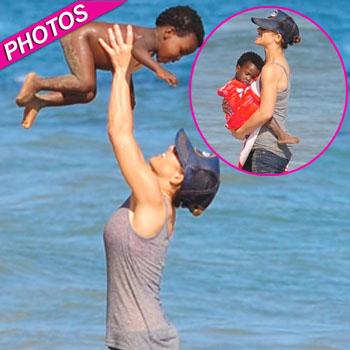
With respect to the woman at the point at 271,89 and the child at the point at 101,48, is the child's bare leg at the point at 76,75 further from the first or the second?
the woman at the point at 271,89

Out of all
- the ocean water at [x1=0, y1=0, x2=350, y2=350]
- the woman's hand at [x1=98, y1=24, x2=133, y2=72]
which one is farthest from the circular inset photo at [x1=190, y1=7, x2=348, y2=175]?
the woman's hand at [x1=98, y1=24, x2=133, y2=72]

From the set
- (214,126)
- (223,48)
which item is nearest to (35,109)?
(214,126)

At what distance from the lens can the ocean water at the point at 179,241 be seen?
474 inches

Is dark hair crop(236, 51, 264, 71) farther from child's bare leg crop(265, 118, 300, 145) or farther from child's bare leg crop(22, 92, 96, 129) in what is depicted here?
child's bare leg crop(22, 92, 96, 129)

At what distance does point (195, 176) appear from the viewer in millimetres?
7031

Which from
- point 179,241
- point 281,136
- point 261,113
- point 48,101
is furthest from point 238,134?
point 179,241

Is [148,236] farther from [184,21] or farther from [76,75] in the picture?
[184,21]

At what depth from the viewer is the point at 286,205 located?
1631 centimetres

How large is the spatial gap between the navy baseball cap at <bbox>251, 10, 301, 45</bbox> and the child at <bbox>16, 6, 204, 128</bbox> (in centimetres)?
111

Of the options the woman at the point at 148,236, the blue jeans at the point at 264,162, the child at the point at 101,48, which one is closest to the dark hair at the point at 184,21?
the child at the point at 101,48

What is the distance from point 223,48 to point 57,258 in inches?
161

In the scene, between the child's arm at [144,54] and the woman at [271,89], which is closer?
the child's arm at [144,54]

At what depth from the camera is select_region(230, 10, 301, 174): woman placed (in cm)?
804

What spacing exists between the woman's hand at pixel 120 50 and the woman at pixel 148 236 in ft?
0.28
